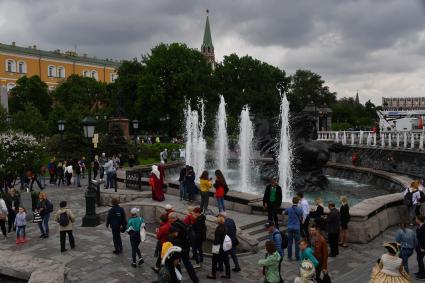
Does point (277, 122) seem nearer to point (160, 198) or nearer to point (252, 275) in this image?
point (160, 198)

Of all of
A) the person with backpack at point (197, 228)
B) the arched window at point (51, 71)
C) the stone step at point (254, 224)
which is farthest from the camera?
the arched window at point (51, 71)

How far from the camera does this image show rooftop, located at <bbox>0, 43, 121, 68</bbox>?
72688 millimetres

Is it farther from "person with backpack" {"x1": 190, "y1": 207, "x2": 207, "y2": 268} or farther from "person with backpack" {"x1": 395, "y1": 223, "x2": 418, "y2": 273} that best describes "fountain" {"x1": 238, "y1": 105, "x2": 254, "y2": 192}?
"person with backpack" {"x1": 395, "y1": 223, "x2": 418, "y2": 273}

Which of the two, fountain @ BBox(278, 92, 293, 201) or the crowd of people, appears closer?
the crowd of people

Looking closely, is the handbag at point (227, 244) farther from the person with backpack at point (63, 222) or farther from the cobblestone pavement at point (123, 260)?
the person with backpack at point (63, 222)

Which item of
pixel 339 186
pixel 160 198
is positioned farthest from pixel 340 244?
pixel 339 186

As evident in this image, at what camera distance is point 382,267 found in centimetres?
607

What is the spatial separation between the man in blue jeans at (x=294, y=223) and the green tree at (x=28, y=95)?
2400 inches

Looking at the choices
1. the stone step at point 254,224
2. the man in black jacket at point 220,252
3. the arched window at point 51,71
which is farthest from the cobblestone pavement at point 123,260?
the arched window at point 51,71

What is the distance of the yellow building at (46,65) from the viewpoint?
7169 centimetres

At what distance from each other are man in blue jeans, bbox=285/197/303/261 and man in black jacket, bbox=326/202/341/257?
69cm

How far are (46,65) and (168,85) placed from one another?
39838 millimetres

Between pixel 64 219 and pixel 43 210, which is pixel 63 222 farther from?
pixel 43 210

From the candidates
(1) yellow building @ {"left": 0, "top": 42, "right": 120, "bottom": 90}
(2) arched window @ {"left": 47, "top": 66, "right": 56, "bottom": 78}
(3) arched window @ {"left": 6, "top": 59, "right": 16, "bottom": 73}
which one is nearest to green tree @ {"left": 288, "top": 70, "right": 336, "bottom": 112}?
(1) yellow building @ {"left": 0, "top": 42, "right": 120, "bottom": 90}
